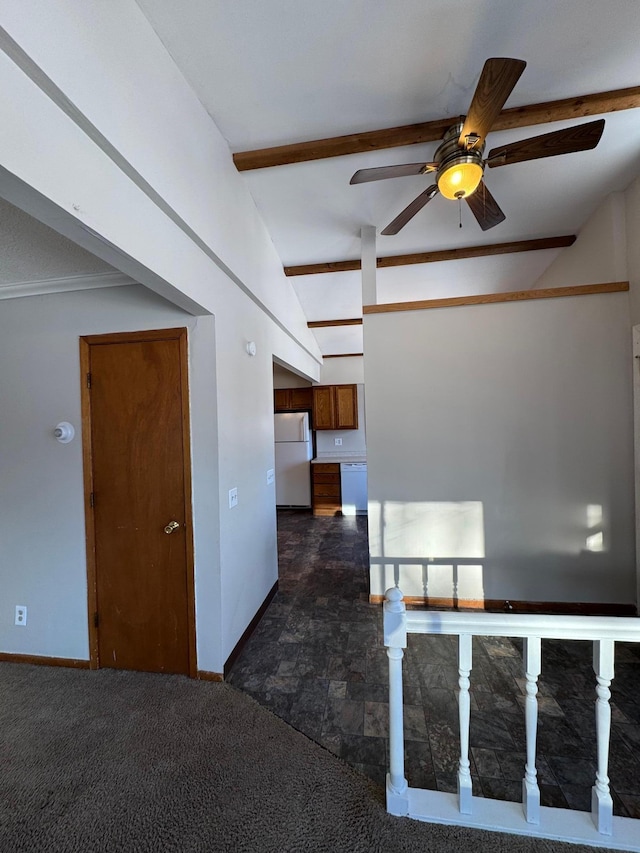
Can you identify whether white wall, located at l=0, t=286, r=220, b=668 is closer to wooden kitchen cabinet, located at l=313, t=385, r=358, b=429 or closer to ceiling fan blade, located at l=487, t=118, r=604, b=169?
ceiling fan blade, located at l=487, t=118, r=604, b=169

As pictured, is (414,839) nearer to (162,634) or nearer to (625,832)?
(625,832)

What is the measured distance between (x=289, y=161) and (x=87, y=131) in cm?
146

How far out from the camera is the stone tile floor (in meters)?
1.42

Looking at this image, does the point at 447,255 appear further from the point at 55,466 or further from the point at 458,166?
the point at 55,466

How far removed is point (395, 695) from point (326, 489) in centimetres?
423

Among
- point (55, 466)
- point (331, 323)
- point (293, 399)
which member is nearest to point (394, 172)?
point (55, 466)

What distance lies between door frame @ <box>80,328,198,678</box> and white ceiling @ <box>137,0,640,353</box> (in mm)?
1307

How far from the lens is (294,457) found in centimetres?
555

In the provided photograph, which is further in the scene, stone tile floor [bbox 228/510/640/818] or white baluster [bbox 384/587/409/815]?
stone tile floor [bbox 228/510/640/818]

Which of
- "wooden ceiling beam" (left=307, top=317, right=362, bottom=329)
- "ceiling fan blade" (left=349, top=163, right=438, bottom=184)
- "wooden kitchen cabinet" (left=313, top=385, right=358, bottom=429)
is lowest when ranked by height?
"wooden kitchen cabinet" (left=313, top=385, right=358, bottom=429)

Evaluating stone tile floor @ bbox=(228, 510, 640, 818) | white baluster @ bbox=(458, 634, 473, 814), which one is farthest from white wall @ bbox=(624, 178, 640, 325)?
white baluster @ bbox=(458, 634, 473, 814)

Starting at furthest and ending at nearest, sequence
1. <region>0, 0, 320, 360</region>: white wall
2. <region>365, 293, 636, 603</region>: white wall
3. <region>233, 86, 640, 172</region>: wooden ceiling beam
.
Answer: <region>365, 293, 636, 603</region>: white wall, <region>233, 86, 640, 172</region>: wooden ceiling beam, <region>0, 0, 320, 360</region>: white wall

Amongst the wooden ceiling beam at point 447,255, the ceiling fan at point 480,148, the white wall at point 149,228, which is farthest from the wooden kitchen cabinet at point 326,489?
the ceiling fan at point 480,148

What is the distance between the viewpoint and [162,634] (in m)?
2.05
